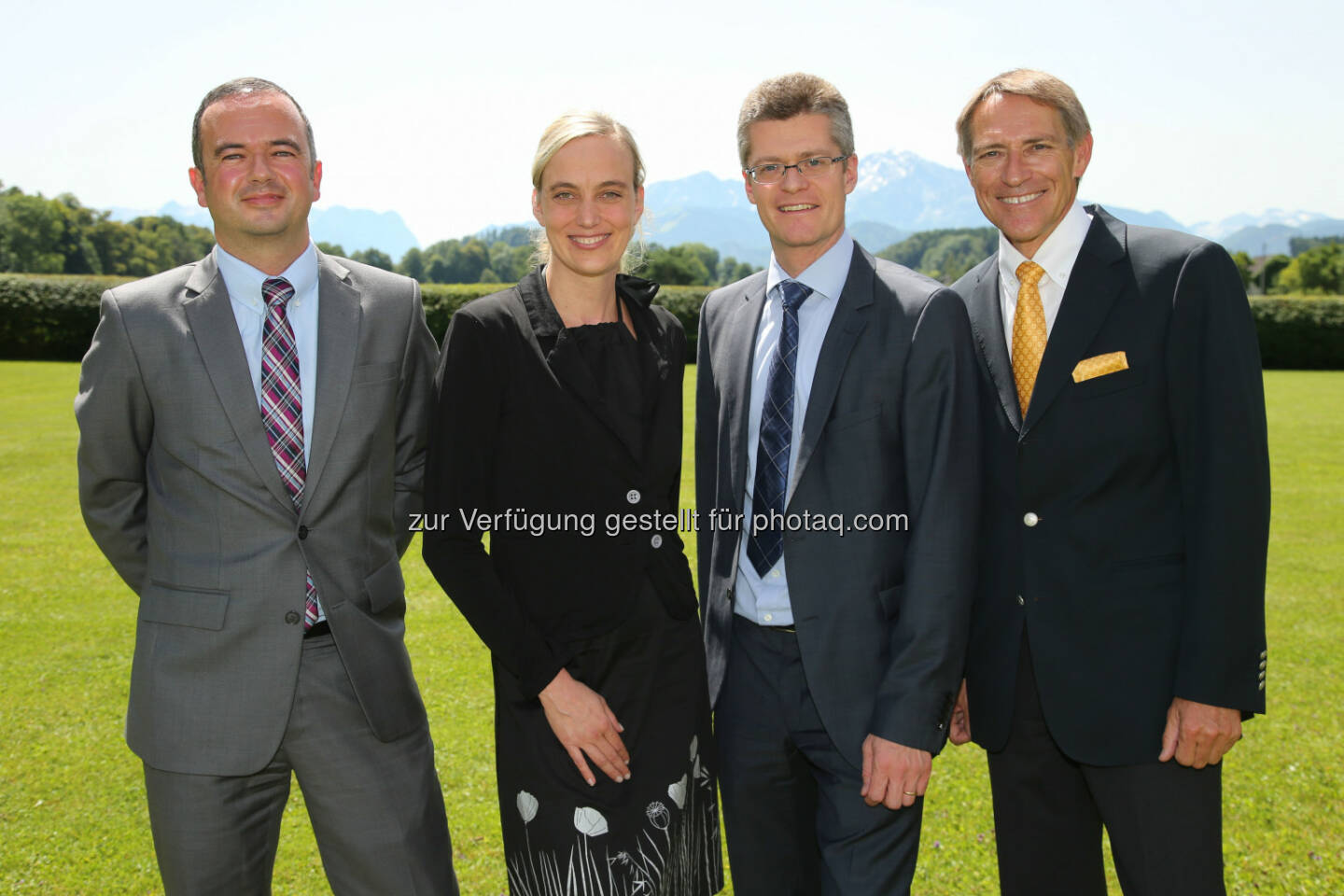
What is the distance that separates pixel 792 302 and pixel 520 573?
45.4 inches

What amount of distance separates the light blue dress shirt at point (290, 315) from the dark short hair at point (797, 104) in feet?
4.78

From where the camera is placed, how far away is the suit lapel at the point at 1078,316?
2703 mm

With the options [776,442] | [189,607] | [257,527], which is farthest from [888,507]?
[189,607]

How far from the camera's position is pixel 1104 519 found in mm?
2697

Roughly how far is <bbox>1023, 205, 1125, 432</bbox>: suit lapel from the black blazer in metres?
1.14

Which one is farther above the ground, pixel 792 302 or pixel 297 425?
pixel 792 302

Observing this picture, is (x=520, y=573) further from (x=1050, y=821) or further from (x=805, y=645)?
(x=1050, y=821)

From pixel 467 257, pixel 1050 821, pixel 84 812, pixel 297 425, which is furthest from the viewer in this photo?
pixel 467 257

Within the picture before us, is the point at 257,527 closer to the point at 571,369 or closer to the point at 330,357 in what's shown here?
the point at 330,357

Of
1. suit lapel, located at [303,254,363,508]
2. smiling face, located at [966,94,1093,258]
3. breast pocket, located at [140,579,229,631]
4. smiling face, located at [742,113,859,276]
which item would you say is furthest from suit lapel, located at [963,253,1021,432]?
Result: breast pocket, located at [140,579,229,631]

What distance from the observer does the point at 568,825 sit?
2.54 m

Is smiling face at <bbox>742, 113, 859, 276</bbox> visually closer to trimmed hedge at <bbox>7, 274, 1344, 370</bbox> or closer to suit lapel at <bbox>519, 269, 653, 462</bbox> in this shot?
suit lapel at <bbox>519, 269, 653, 462</bbox>

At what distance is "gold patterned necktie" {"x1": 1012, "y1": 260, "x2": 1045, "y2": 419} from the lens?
9.25 ft

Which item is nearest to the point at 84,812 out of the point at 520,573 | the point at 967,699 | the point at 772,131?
the point at 520,573
